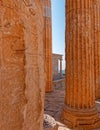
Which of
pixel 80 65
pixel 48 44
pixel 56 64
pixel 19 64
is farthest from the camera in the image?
pixel 56 64

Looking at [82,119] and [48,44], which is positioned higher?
[48,44]

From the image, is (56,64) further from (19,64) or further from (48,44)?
(19,64)

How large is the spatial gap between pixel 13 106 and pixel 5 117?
84 millimetres

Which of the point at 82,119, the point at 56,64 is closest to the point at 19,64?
the point at 82,119

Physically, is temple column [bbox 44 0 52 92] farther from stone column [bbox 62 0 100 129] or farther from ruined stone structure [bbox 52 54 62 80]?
ruined stone structure [bbox 52 54 62 80]

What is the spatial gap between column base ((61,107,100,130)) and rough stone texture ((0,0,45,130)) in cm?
410

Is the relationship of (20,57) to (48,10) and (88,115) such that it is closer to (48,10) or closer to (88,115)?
(88,115)

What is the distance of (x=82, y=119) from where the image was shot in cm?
530

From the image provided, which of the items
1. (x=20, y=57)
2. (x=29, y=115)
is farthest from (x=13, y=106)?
(x=20, y=57)

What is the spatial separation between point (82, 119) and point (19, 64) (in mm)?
4526

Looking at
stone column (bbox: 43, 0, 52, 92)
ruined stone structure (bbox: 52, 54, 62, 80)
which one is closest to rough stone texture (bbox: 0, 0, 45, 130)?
stone column (bbox: 43, 0, 52, 92)

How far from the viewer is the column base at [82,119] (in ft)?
17.3

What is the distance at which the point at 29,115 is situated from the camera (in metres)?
1.36

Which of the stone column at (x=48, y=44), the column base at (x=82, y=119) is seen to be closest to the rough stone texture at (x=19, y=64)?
the column base at (x=82, y=119)
